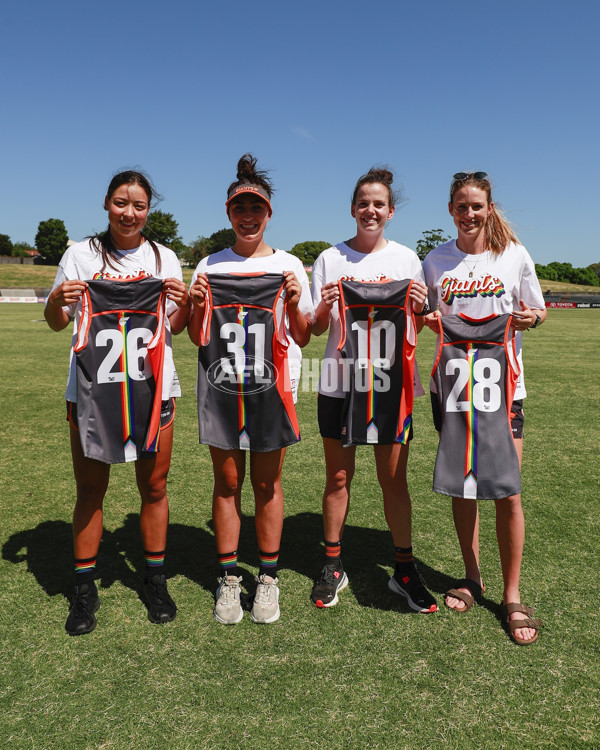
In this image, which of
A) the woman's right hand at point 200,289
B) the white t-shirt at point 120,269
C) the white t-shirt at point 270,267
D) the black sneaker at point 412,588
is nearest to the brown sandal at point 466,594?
the black sneaker at point 412,588

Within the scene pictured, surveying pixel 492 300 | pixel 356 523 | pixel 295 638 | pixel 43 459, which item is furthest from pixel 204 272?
pixel 43 459

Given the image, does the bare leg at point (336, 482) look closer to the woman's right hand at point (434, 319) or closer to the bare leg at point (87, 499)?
the woman's right hand at point (434, 319)

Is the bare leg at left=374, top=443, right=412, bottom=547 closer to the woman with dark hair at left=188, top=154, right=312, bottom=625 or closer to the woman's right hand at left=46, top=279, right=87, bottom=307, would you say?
the woman with dark hair at left=188, top=154, right=312, bottom=625

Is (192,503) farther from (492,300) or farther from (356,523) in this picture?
(492,300)

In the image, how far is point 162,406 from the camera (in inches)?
114

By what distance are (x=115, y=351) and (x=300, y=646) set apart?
1.66 metres

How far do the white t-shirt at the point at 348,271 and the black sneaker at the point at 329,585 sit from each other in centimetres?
99

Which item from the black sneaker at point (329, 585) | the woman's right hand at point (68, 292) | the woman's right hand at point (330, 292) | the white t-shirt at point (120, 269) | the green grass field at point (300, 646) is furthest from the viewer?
the black sneaker at point (329, 585)

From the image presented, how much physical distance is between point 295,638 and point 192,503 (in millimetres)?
1915

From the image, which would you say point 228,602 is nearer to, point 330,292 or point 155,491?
point 155,491

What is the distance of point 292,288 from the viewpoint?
9.05 feet

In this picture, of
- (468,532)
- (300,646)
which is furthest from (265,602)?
(468,532)

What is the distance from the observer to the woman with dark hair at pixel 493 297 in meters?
2.80

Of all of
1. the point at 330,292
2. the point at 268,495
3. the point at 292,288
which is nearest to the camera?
the point at 292,288
